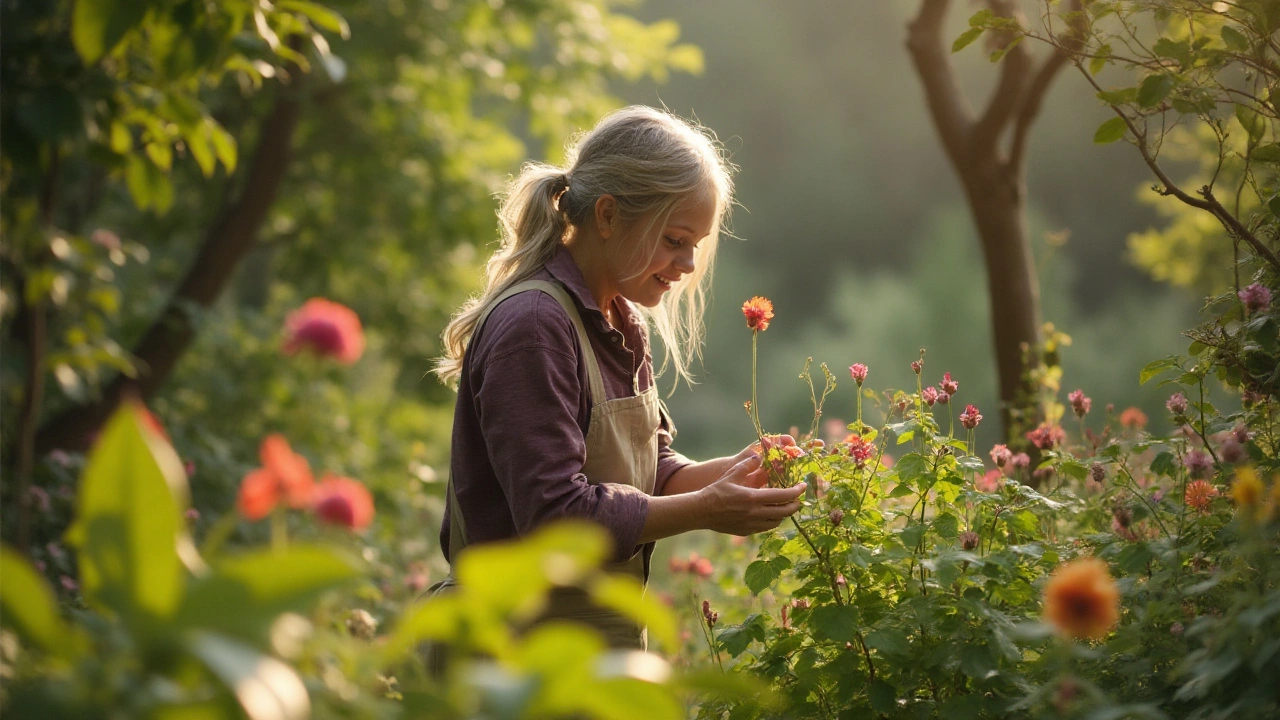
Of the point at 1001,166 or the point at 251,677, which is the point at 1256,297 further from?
the point at 1001,166

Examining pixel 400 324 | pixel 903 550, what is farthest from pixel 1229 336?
pixel 400 324

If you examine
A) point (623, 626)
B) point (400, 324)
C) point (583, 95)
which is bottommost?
point (623, 626)

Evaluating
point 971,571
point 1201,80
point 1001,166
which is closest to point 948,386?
point 971,571

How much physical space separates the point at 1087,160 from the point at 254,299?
1545 cm

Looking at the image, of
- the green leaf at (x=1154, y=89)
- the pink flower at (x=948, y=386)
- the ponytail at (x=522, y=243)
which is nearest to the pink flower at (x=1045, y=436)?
the pink flower at (x=948, y=386)

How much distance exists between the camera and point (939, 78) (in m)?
3.91

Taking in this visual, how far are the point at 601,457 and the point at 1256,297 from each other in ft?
4.01

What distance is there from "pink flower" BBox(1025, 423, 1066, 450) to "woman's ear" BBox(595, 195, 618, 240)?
1.01 metres

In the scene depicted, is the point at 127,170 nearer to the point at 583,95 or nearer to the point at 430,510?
the point at 430,510

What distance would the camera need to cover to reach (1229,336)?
1891 millimetres

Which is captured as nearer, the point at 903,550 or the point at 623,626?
the point at 903,550

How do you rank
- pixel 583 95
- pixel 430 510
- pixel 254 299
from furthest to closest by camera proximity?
pixel 254 299
pixel 583 95
pixel 430 510

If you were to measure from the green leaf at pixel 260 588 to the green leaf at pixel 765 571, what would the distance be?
1221 millimetres

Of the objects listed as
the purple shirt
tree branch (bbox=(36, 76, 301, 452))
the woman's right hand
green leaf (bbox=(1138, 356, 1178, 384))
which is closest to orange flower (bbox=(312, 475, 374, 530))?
the purple shirt
